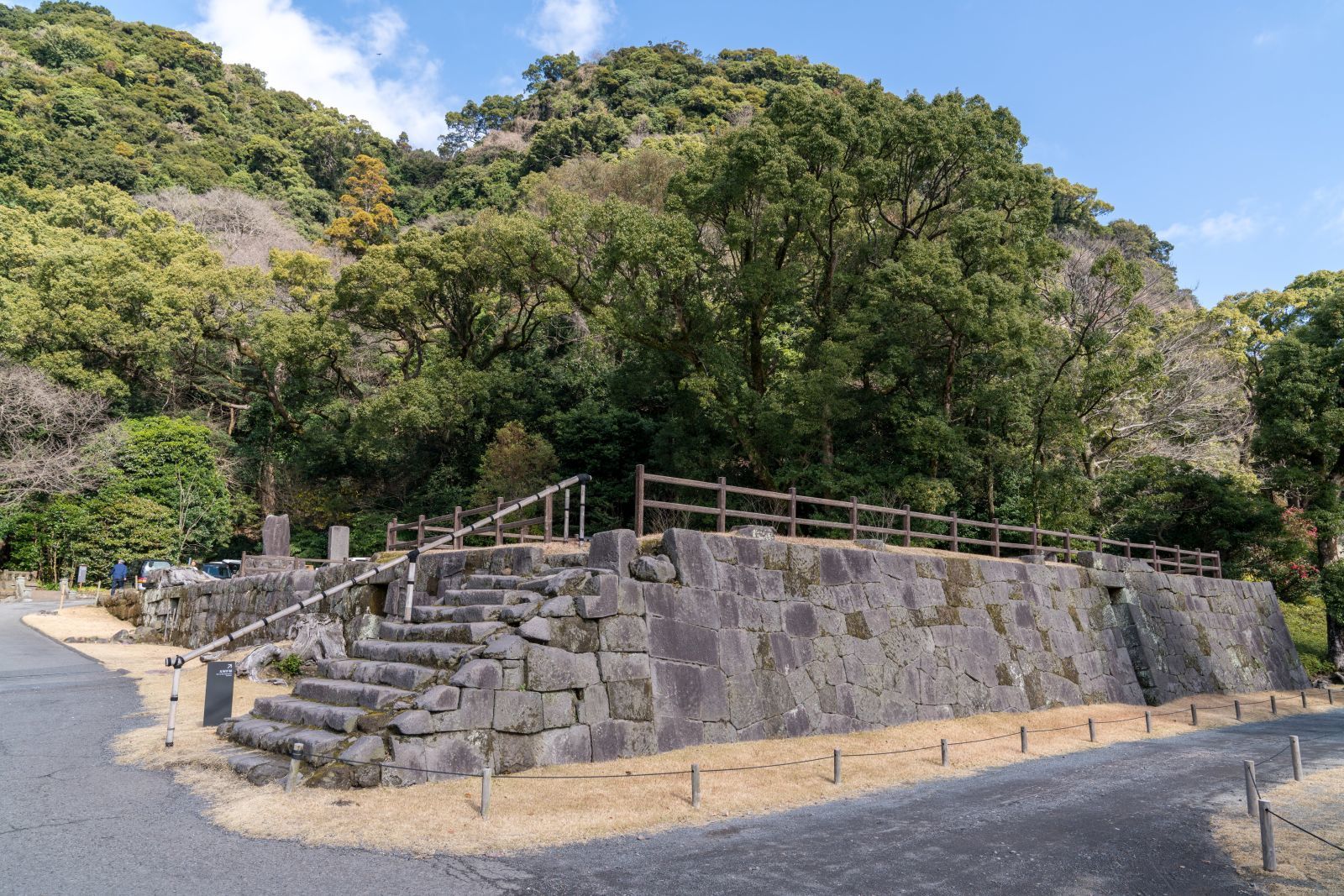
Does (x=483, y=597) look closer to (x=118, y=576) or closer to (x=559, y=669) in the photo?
(x=559, y=669)

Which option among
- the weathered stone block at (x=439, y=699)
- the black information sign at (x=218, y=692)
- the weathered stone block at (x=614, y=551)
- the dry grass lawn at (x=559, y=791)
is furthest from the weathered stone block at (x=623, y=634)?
the black information sign at (x=218, y=692)

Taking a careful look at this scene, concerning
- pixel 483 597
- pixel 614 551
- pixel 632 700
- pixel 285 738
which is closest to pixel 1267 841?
pixel 632 700

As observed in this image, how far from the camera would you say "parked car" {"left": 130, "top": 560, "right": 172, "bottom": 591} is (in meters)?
21.5

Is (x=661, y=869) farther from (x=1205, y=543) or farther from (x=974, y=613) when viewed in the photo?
(x=1205, y=543)

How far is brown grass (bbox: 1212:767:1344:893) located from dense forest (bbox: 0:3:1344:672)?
11319 millimetres

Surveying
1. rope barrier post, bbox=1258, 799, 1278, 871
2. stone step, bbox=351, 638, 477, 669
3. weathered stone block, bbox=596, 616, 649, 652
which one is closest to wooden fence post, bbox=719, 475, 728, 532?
weathered stone block, bbox=596, 616, 649, 652

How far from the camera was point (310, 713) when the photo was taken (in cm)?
808

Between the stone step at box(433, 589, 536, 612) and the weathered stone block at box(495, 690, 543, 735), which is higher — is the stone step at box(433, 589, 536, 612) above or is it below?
above

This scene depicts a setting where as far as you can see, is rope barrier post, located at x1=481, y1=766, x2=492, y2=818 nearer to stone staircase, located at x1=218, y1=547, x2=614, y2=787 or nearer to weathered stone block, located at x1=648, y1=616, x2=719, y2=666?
stone staircase, located at x1=218, y1=547, x2=614, y2=787

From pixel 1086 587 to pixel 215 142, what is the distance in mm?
58147

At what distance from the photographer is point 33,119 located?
4631 centimetres

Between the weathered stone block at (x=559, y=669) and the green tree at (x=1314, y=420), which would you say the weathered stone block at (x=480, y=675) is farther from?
the green tree at (x=1314, y=420)

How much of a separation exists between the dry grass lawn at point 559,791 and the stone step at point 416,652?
3.82ft

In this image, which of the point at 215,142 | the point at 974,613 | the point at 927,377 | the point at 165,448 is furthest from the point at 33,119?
the point at 974,613
